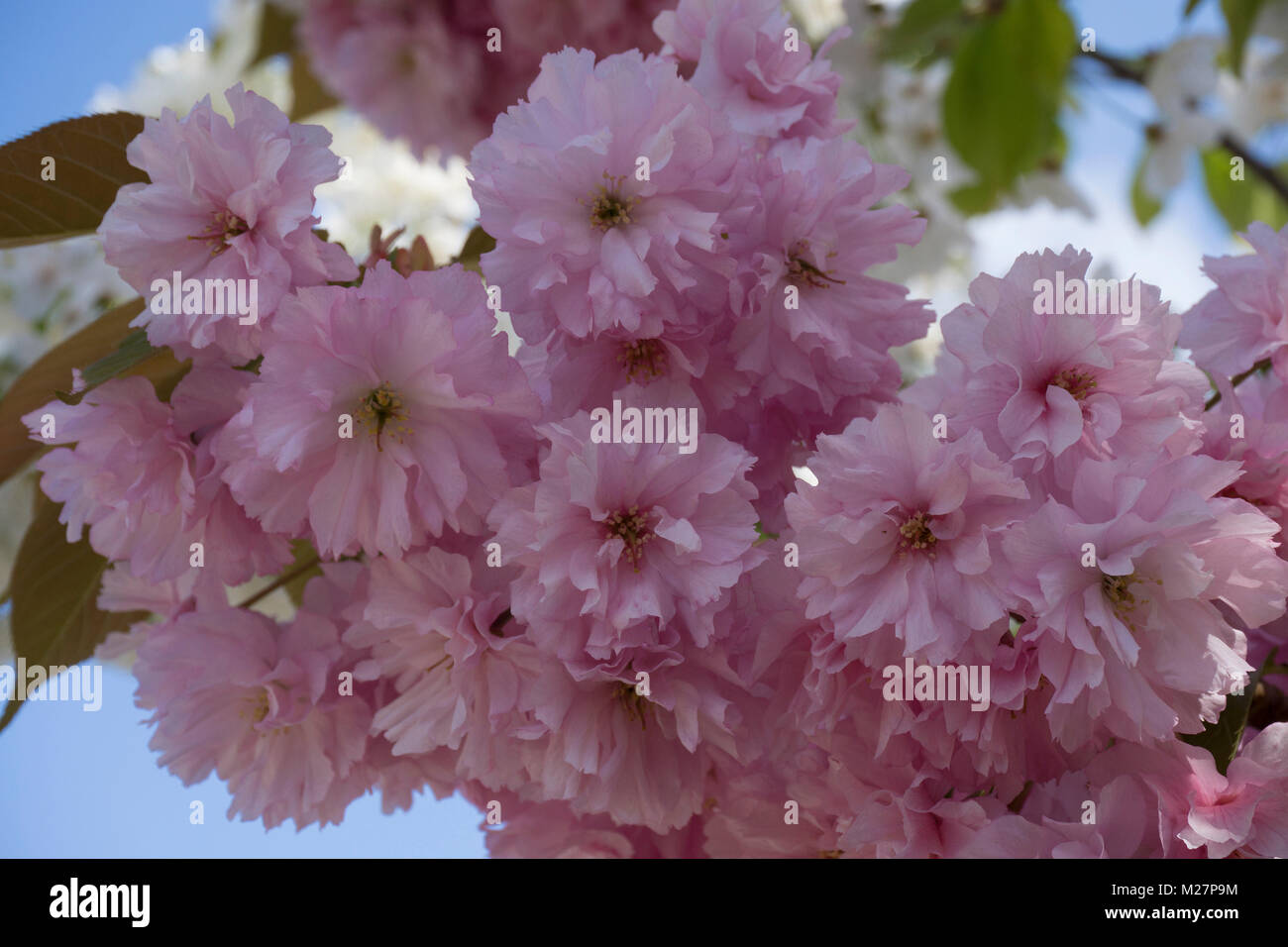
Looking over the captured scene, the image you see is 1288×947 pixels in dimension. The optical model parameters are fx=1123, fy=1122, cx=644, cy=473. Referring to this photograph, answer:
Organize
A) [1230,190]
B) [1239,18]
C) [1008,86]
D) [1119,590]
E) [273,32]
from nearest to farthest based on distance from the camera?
[1119,590] < [1239,18] < [1008,86] < [273,32] < [1230,190]

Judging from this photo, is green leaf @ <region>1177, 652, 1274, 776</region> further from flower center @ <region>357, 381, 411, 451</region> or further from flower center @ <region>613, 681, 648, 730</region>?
flower center @ <region>357, 381, 411, 451</region>

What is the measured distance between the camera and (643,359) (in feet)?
1.82

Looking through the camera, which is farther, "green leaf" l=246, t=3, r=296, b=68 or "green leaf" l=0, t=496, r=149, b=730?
"green leaf" l=246, t=3, r=296, b=68

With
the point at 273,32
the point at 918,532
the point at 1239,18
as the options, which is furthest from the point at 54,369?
the point at 1239,18

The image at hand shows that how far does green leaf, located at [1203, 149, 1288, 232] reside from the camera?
165 cm

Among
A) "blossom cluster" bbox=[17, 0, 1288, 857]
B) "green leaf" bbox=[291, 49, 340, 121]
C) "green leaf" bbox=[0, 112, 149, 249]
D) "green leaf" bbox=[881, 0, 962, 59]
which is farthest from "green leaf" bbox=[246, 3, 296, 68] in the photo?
"blossom cluster" bbox=[17, 0, 1288, 857]

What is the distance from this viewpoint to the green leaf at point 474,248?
673mm

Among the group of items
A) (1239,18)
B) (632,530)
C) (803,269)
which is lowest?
(632,530)

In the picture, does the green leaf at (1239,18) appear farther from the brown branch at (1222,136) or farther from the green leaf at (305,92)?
the green leaf at (305,92)

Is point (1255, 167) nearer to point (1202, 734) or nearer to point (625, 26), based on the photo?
point (625, 26)

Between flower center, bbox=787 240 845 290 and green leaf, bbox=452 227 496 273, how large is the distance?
198 mm

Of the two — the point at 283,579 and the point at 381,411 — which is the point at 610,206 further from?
the point at 283,579

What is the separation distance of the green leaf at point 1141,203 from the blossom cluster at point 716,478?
4.18 feet

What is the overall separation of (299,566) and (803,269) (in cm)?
35
